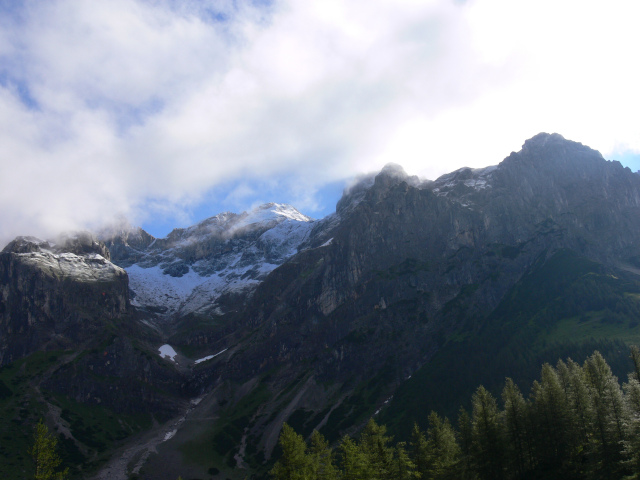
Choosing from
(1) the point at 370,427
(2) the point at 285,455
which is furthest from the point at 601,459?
(2) the point at 285,455

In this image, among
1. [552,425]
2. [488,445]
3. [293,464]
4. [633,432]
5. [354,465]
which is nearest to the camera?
[293,464]

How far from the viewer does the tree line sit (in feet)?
199

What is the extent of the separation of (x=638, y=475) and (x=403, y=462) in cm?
2794

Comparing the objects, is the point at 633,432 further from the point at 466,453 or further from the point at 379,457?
the point at 379,457

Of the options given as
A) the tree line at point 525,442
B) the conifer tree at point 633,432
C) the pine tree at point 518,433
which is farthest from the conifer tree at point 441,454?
the conifer tree at point 633,432

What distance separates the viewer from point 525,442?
79.1m

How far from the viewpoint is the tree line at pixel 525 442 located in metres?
60.8

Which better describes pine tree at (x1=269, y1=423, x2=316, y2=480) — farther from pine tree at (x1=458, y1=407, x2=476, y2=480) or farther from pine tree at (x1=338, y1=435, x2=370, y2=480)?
pine tree at (x1=458, y1=407, x2=476, y2=480)

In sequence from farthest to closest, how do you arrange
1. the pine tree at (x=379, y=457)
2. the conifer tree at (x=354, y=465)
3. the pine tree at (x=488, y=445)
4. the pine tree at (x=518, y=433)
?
the pine tree at (x=518, y=433) < the pine tree at (x=488, y=445) < the pine tree at (x=379, y=457) < the conifer tree at (x=354, y=465)

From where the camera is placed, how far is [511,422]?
7825cm

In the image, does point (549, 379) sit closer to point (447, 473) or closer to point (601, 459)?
point (601, 459)

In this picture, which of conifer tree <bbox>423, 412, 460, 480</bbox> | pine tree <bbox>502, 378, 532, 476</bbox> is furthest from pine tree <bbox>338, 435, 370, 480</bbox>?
pine tree <bbox>502, 378, 532, 476</bbox>

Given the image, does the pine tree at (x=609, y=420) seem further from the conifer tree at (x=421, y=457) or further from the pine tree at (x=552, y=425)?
the conifer tree at (x=421, y=457)

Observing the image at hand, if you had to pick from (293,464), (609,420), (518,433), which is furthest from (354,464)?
(609,420)
